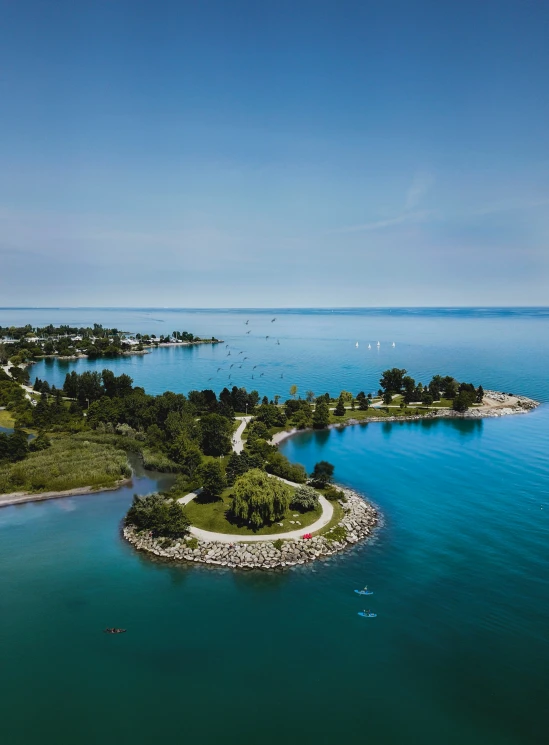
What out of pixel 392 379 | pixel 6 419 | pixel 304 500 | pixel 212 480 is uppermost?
pixel 392 379

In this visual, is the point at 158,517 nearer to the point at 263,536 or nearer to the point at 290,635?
the point at 263,536

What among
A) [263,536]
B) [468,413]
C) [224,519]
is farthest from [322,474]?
[468,413]

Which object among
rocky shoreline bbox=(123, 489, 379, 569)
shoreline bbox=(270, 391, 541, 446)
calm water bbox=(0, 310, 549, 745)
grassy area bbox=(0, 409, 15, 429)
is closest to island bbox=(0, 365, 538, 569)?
rocky shoreline bbox=(123, 489, 379, 569)

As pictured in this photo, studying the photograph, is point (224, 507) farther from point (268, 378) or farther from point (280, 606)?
point (268, 378)

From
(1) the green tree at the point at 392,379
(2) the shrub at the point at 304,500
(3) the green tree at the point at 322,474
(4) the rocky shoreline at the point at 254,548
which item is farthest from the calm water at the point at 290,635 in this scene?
(1) the green tree at the point at 392,379

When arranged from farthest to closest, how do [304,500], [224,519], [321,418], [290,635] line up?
[321,418]
[304,500]
[224,519]
[290,635]

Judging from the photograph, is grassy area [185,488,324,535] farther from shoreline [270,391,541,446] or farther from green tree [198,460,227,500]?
shoreline [270,391,541,446]
